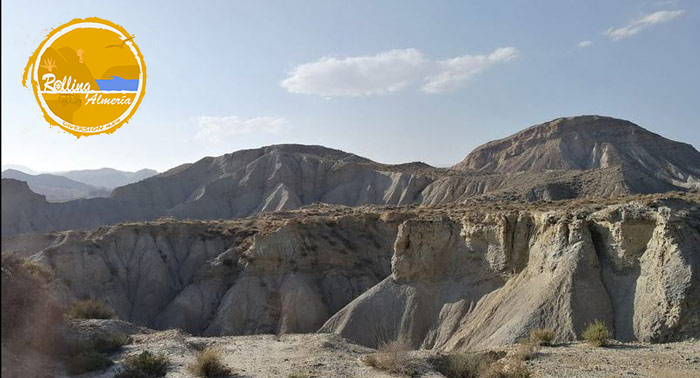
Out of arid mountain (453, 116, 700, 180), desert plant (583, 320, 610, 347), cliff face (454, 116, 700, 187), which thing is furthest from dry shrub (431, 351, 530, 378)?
cliff face (454, 116, 700, 187)

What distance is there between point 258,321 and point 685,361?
1102 inches

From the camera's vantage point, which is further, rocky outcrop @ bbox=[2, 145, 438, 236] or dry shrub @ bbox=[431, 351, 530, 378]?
rocky outcrop @ bbox=[2, 145, 438, 236]

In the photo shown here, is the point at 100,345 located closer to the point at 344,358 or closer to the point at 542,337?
the point at 344,358

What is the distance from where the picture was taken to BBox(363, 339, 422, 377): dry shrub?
1555 cm

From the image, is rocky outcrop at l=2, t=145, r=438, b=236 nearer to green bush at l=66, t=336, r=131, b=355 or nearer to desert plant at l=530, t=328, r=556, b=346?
desert plant at l=530, t=328, r=556, b=346

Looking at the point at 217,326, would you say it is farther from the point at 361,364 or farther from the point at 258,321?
the point at 361,364

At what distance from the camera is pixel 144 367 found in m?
14.5

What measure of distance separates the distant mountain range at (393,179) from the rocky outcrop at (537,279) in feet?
99.5

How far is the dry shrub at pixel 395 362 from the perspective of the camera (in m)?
15.5

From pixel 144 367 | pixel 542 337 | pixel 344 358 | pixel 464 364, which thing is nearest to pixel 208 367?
pixel 144 367

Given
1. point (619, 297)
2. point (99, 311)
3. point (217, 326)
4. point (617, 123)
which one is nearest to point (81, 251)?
point (217, 326)

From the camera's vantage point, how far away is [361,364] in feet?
54.1

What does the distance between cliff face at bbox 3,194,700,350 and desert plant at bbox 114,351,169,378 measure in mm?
6868

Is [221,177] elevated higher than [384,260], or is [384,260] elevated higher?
[221,177]
